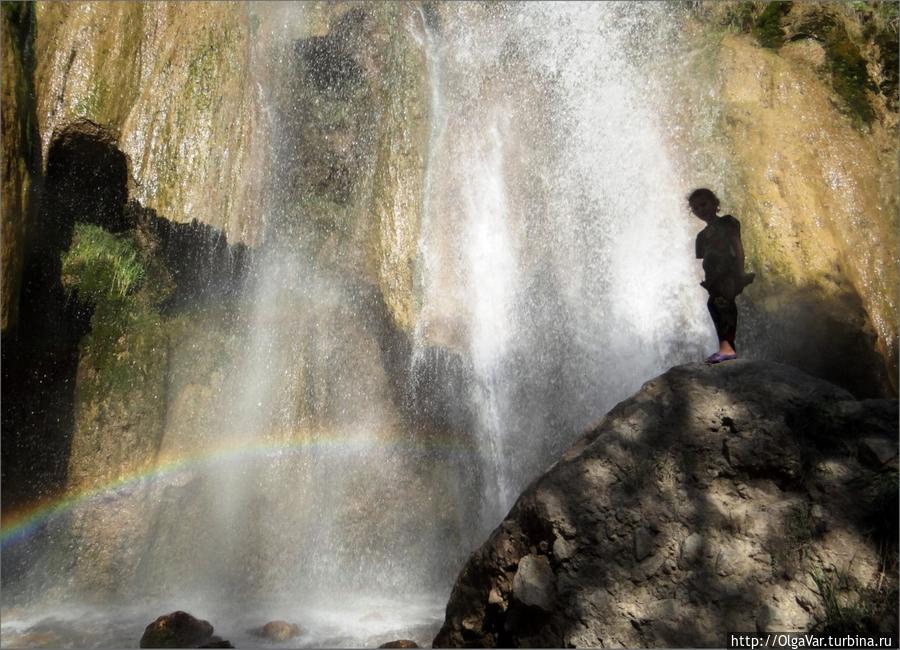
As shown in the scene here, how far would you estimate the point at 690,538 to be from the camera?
127 inches

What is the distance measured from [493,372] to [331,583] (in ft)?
10.4

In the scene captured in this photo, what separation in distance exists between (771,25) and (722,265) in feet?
19.7

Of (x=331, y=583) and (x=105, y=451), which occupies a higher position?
(x=105, y=451)

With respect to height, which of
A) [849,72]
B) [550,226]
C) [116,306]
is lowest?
[116,306]

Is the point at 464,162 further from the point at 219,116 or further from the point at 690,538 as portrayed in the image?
the point at 690,538

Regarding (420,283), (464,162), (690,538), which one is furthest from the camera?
(464,162)

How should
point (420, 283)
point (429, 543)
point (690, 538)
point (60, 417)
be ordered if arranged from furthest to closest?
A: point (420, 283) → point (429, 543) → point (60, 417) → point (690, 538)

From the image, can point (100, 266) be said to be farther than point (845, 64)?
No

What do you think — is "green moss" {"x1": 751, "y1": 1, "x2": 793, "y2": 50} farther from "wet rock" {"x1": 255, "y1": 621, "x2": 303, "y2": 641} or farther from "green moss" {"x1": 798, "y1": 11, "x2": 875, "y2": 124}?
"wet rock" {"x1": 255, "y1": 621, "x2": 303, "y2": 641}

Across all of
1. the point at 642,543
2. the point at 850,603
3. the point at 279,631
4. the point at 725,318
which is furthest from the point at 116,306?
the point at 850,603

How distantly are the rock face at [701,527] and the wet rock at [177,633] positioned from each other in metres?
2.69

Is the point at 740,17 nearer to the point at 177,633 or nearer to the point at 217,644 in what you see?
the point at 217,644

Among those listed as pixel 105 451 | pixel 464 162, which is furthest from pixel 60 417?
pixel 464 162

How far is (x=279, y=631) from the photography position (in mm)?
5887
